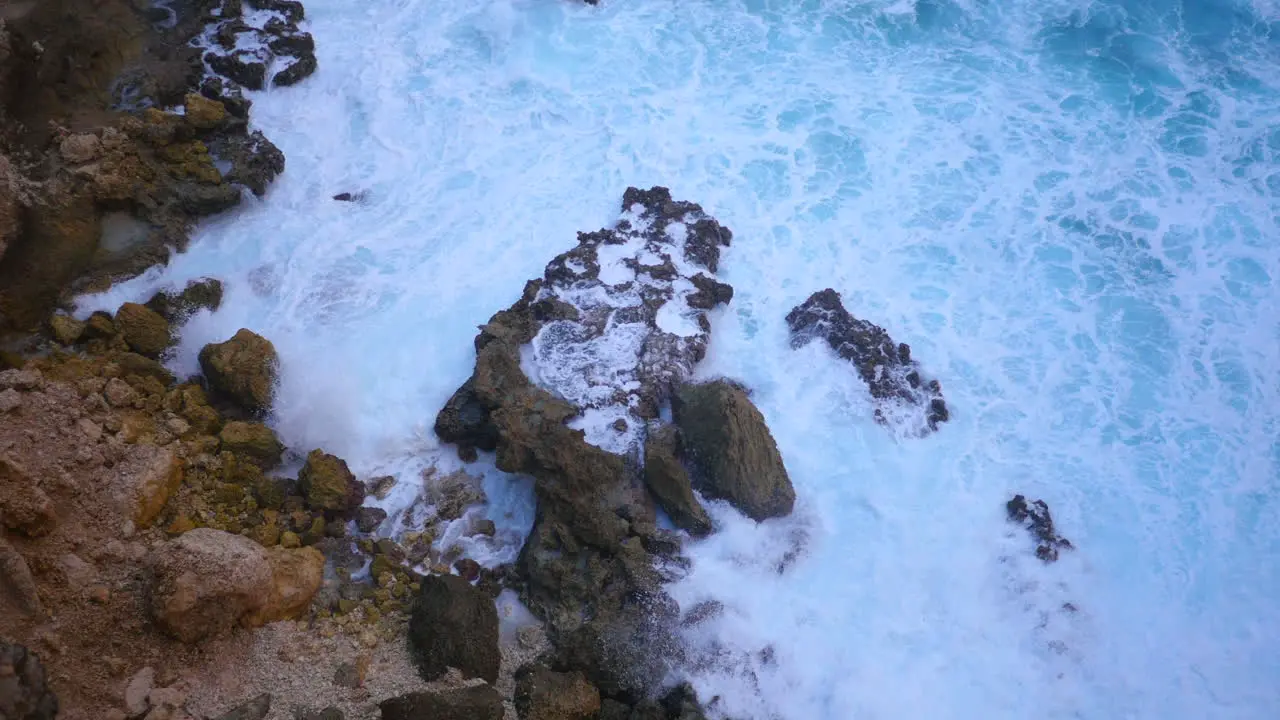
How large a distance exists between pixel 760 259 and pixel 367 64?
7.70m

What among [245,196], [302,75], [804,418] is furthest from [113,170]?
[804,418]

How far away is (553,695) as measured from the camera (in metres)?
7.36

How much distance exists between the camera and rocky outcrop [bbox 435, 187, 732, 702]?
8.15 metres

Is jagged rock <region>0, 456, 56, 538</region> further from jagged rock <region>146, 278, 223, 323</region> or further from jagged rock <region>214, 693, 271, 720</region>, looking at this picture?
jagged rock <region>146, 278, 223, 323</region>

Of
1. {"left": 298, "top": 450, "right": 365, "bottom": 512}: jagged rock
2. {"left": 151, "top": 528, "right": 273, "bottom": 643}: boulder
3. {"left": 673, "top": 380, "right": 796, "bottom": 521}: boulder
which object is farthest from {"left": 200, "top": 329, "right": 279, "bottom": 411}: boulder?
{"left": 673, "top": 380, "right": 796, "bottom": 521}: boulder

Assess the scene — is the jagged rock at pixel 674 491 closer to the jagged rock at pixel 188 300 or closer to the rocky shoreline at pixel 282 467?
the rocky shoreline at pixel 282 467

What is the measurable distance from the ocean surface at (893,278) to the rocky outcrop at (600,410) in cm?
47

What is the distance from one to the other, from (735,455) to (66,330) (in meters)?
7.67

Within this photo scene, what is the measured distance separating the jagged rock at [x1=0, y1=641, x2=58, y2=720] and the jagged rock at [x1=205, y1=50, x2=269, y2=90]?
10.1m

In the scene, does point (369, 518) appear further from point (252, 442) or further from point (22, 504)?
point (22, 504)

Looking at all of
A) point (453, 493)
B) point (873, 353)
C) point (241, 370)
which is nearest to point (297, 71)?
point (241, 370)

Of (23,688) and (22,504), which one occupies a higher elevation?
(23,688)

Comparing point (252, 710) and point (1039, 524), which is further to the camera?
point (1039, 524)

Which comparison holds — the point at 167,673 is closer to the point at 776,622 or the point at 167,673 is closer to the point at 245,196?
the point at 776,622
